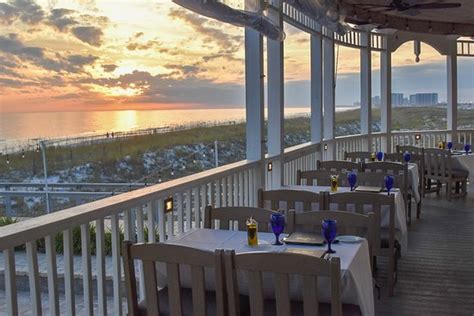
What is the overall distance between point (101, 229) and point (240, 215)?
2.88 ft

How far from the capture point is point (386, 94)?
10.5 metres

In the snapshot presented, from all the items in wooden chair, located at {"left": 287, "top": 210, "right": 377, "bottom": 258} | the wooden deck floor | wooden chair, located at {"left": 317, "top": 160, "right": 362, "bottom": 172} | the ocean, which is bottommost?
the wooden deck floor

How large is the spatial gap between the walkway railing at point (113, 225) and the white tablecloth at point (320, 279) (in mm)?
356

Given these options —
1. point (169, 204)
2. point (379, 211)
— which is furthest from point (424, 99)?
point (169, 204)

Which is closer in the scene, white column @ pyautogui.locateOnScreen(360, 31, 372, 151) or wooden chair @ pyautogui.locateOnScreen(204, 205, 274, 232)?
wooden chair @ pyautogui.locateOnScreen(204, 205, 274, 232)

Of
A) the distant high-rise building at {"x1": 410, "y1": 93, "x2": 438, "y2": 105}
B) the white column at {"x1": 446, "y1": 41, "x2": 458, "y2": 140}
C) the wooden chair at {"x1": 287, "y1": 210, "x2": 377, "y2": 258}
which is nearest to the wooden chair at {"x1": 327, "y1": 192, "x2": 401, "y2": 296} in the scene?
the wooden chair at {"x1": 287, "y1": 210, "x2": 377, "y2": 258}

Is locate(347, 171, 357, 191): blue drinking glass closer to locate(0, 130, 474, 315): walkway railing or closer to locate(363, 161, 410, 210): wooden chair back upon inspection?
locate(0, 130, 474, 315): walkway railing

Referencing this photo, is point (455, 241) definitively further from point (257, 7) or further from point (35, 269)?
point (35, 269)

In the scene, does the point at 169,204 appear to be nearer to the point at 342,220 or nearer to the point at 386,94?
the point at 342,220

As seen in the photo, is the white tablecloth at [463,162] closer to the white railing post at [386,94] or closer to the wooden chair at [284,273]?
the white railing post at [386,94]

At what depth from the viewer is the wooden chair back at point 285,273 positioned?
2.13 meters

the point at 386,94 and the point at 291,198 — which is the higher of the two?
the point at 386,94

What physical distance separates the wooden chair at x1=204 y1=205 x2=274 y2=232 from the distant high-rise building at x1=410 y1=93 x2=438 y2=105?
10.1 m

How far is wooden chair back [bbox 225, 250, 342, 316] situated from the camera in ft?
6.99
